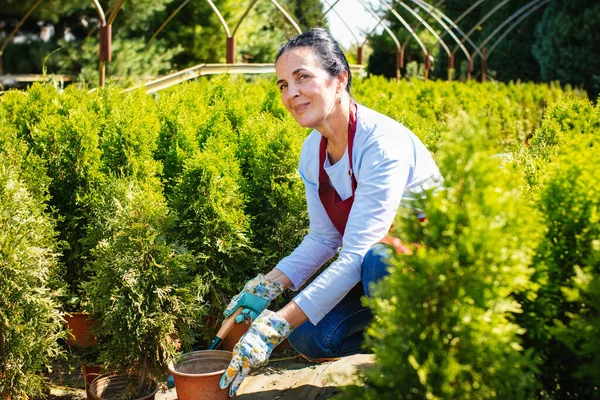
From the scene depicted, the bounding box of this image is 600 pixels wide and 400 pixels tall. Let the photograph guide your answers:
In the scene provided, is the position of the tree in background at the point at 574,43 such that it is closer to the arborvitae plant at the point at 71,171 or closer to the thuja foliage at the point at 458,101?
the thuja foliage at the point at 458,101

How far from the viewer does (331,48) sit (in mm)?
2889

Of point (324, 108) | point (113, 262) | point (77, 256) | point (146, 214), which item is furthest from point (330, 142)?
point (77, 256)

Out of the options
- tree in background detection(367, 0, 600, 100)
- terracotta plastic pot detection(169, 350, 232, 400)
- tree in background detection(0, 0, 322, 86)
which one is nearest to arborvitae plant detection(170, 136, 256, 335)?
terracotta plastic pot detection(169, 350, 232, 400)

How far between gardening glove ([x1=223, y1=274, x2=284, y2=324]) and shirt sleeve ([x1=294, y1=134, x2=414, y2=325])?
372 mm

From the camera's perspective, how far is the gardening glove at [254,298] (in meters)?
2.81

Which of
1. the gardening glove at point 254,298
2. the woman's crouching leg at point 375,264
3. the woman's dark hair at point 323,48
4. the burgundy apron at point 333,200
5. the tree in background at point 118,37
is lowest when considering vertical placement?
the gardening glove at point 254,298

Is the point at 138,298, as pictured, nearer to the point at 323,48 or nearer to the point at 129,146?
the point at 129,146

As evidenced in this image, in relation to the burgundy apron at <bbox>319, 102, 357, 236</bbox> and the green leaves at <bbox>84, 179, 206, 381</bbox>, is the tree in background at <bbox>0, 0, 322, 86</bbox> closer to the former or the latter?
the green leaves at <bbox>84, 179, 206, 381</bbox>

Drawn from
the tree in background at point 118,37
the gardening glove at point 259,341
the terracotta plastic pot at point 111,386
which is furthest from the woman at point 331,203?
the tree in background at point 118,37

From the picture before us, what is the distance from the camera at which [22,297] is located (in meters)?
2.96

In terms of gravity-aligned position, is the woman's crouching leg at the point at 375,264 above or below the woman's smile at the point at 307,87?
below

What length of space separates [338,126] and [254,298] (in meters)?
0.86

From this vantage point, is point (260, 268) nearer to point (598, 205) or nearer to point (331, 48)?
point (331, 48)

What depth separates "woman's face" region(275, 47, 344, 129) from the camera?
2.79 m
